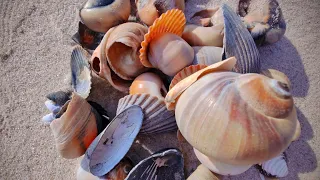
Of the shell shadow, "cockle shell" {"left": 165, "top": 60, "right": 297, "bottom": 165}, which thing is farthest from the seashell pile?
the shell shadow

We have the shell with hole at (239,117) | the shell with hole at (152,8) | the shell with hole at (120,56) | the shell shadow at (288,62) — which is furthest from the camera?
the shell shadow at (288,62)

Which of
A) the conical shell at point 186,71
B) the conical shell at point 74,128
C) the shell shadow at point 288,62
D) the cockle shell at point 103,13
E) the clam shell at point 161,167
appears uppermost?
the cockle shell at point 103,13

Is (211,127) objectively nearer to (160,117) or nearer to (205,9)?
(160,117)

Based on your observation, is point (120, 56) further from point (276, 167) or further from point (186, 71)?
point (276, 167)

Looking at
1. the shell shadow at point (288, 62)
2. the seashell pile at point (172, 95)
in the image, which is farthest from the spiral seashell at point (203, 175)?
the shell shadow at point (288, 62)

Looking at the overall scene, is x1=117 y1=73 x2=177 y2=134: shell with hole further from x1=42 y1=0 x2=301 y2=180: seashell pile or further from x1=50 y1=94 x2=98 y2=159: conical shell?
x1=50 y1=94 x2=98 y2=159: conical shell

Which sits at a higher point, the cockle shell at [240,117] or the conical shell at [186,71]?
the cockle shell at [240,117]

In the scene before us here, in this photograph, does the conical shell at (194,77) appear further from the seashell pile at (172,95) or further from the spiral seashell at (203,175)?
the spiral seashell at (203,175)

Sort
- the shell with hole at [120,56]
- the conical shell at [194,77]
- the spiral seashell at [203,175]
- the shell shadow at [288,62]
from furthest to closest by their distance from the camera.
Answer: the shell shadow at [288,62]
the shell with hole at [120,56]
the spiral seashell at [203,175]
the conical shell at [194,77]
